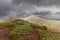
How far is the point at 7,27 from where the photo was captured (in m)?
32.9

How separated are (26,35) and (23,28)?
1530 mm

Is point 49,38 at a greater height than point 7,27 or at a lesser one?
lesser

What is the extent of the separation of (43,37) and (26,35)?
2837mm

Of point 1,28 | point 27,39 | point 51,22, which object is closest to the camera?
point 27,39

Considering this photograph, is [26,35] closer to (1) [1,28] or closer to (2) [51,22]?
(1) [1,28]

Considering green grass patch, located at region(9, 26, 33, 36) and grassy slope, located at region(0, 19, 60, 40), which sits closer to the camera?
grassy slope, located at region(0, 19, 60, 40)

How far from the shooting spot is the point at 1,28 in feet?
108

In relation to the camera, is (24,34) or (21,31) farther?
(21,31)

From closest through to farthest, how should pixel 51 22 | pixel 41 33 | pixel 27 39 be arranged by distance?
pixel 27 39 → pixel 41 33 → pixel 51 22

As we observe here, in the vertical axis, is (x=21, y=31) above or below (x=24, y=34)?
above

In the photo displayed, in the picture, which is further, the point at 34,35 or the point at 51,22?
the point at 51,22

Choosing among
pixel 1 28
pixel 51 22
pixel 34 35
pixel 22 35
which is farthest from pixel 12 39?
pixel 51 22

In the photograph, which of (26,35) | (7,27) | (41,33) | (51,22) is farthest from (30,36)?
(51,22)

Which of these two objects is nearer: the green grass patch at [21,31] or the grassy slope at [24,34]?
the grassy slope at [24,34]
